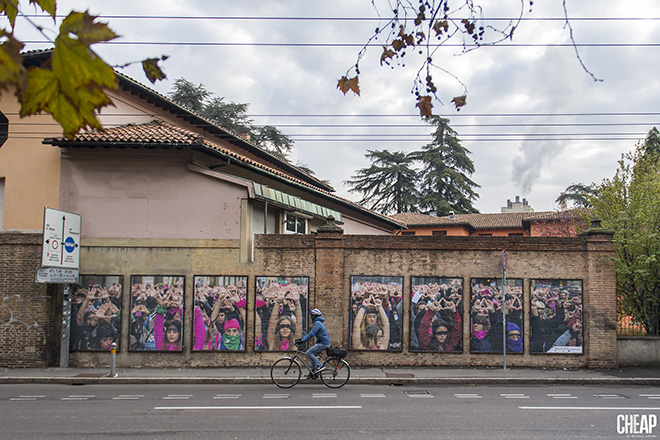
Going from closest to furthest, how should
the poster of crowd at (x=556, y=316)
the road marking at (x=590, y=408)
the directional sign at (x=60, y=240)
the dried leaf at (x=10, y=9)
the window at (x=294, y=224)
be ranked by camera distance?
the dried leaf at (x=10, y=9) < the road marking at (x=590, y=408) < the directional sign at (x=60, y=240) < the poster of crowd at (x=556, y=316) < the window at (x=294, y=224)

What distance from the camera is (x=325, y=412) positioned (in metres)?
9.72

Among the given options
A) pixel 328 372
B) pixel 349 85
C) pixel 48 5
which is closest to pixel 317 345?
pixel 328 372

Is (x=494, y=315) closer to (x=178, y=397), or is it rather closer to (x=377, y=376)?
(x=377, y=376)

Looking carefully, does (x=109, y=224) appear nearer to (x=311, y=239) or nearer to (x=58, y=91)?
(x=311, y=239)

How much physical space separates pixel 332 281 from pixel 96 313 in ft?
22.1

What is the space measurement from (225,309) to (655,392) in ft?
36.3

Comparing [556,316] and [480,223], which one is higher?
[480,223]

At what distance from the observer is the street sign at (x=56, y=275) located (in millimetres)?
13945

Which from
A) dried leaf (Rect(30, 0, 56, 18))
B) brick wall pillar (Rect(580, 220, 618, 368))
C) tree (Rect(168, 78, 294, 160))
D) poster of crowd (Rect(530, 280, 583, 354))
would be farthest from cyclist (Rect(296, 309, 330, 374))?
tree (Rect(168, 78, 294, 160))

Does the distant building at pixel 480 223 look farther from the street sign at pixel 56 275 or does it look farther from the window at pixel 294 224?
the street sign at pixel 56 275

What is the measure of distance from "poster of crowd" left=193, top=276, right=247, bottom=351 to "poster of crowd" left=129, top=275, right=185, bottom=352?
1.65ft

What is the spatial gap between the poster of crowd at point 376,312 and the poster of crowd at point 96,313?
22.1 ft

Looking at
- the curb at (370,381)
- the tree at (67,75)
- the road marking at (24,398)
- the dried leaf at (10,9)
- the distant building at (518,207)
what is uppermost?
the distant building at (518,207)

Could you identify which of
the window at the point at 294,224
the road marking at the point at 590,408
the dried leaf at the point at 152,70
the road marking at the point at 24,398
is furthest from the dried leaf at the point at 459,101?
the window at the point at 294,224
